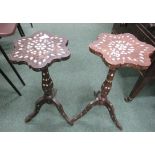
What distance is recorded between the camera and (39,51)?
1.03m

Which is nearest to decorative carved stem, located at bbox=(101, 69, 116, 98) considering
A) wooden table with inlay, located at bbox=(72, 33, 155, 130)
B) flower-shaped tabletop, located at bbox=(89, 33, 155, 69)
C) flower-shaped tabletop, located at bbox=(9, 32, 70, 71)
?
wooden table with inlay, located at bbox=(72, 33, 155, 130)

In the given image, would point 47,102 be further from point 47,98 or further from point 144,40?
point 144,40

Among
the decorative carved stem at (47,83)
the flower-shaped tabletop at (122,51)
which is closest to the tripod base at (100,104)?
the decorative carved stem at (47,83)

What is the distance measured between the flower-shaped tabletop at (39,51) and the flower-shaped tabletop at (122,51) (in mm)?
174

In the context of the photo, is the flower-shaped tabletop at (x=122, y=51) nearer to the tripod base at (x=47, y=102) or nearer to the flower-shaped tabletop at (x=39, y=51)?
the flower-shaped tabletop at (x=39, y=51)

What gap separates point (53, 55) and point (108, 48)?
11.9 inches

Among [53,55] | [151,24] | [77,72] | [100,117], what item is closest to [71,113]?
[100,117]

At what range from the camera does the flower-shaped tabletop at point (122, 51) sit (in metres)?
0.99

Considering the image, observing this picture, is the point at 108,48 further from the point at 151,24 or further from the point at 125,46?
the point at 151,24

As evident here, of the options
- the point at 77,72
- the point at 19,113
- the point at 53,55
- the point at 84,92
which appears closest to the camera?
the point at 53,55

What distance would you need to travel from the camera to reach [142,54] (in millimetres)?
1048

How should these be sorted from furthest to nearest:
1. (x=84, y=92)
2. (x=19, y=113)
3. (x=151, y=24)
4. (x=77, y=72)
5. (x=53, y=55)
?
(x=77, y=72) → (x=84, y=92) → (x=19, y=113) → (x=151, y=24) → (x=53, y=55)

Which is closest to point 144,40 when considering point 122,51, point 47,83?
point 122,51

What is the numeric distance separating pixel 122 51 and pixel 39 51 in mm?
→ 442
